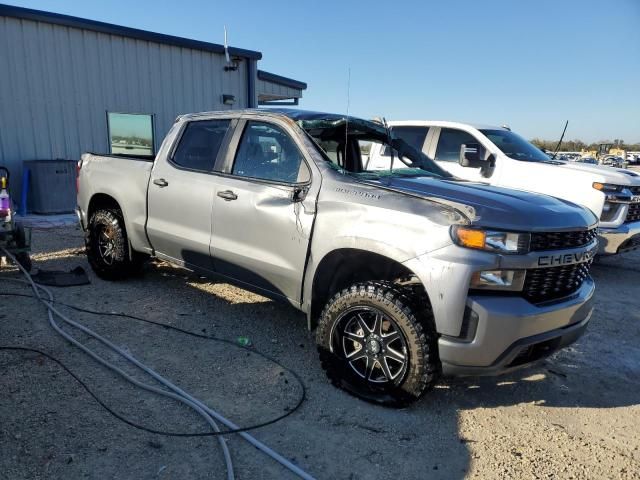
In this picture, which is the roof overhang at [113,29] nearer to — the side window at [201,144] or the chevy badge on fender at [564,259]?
the side window at [201,144]

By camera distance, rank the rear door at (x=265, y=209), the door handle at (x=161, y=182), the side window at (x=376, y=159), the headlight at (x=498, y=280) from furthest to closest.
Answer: the door handle at (x=161, y=182) < the side window at (x=376, y=159) < the rear door at (x=265, y=209) < the headlight at (x=498, y=280)

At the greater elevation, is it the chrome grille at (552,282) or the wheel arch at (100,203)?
the chrome grille at (552,282)

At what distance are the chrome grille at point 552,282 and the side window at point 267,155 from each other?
161 centimetres

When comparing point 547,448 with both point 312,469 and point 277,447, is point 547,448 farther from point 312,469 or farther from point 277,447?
point 277,447

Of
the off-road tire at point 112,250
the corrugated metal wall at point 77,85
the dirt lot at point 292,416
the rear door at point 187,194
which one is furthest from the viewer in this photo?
the corrugated metal wall at point 77,85

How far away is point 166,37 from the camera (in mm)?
11430

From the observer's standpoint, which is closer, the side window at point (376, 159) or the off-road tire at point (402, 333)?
the off-road tire at point (402, 333)

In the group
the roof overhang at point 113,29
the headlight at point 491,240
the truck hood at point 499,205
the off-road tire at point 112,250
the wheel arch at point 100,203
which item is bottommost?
the off-road tire at point 112,250

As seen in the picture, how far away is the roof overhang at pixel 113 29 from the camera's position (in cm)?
946

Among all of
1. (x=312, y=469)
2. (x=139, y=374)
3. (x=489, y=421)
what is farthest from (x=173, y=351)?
(x=489, y=421)

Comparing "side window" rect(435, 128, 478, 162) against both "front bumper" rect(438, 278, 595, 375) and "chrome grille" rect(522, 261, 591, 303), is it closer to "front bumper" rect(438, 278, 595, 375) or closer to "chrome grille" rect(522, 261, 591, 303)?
"chrome grille" rect(522, 261, 591, 303)

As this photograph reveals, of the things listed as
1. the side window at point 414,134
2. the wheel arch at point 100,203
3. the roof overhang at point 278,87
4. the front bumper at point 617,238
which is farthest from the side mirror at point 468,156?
the roof overhang at point 278,87

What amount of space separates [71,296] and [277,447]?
323cm

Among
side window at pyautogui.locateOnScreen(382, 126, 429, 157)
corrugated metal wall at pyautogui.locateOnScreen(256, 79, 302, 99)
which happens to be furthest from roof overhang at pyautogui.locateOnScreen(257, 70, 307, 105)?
side window at pyautogui.locateOnScreen(382, 126, 429, 157)
